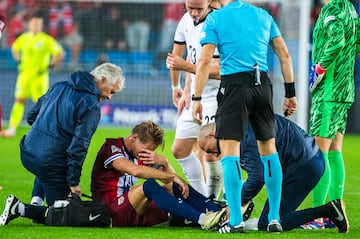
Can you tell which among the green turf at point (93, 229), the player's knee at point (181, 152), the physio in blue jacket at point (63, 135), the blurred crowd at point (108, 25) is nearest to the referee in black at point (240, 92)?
the green turf at point (93, 229)

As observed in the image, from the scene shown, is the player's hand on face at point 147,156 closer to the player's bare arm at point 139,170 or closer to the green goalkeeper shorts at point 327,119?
the player's bare arm at point 139,170

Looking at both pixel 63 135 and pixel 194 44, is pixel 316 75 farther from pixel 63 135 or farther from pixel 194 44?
pixel 63 135

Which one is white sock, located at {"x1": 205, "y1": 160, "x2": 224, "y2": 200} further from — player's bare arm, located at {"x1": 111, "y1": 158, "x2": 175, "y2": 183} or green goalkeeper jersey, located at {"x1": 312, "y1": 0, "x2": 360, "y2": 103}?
player's bare arm, located at {"x1": 111, "y1": 158, "x2": 175, "y2": 183}

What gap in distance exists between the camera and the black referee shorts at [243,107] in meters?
7.39

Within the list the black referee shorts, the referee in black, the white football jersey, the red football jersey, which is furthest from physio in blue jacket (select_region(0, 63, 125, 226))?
the white football jersey

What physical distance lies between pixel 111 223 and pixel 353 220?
89.4 inches

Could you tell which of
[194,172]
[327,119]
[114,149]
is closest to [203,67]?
[114,149]

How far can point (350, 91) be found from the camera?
29.2 feet

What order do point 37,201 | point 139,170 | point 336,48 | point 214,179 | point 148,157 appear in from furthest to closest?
point 214,179 < point 37,201 < point 336,48 < point 148,157 < point 139,170

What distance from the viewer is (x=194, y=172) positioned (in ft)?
31.3

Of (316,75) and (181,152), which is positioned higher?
→ (316,75)

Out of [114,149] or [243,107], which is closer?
[243,107]

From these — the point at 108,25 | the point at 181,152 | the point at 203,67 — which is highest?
the point at 108,25

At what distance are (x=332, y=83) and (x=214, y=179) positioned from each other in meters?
1.48
